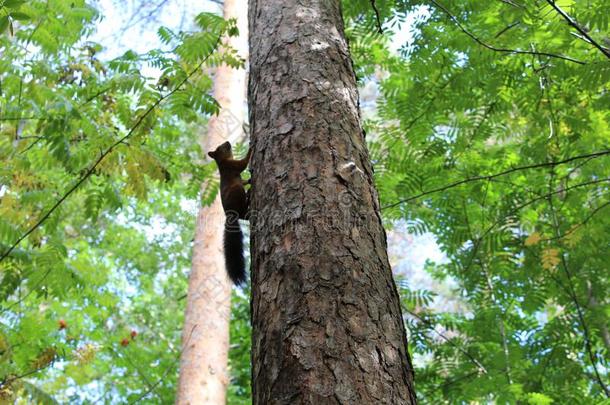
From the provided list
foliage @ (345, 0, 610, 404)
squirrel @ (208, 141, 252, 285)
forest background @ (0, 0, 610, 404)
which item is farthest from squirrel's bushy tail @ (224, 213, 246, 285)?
foliage @ (345, 0, 610, 404)

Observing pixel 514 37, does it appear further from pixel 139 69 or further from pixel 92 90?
pixel 92 90

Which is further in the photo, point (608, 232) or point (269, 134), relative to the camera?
point (608, 232)

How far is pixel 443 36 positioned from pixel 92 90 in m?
2.62

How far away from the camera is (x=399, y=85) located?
503 centimetres

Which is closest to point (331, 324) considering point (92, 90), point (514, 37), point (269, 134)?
point (269, 134)

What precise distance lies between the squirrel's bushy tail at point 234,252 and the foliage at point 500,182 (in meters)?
1.19

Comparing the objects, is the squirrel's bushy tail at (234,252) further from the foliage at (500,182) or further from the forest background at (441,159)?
the foliage at (500,182)

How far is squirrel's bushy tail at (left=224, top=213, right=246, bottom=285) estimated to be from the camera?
3.54 metres

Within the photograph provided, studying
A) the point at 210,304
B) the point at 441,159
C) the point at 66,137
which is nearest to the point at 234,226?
the point at 66,137

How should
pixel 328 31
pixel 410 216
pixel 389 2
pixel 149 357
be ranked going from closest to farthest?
pixel 328 31 → pixel 389 2 → pixel 410 216 → pixel 149 357

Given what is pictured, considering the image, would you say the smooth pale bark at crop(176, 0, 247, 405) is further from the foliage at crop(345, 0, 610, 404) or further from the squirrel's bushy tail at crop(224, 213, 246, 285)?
the squirrel's bushy tail at crop(224, 213, 246, 285)

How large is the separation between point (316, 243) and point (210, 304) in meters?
5.38

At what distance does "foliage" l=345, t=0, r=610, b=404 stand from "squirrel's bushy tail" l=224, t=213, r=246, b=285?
47.0 inches

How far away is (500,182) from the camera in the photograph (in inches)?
164
